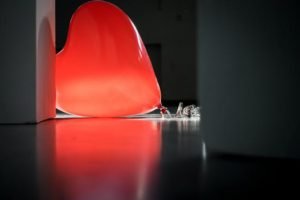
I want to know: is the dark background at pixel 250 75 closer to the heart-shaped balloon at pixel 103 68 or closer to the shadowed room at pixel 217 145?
the shadowed room at pixel 217 145

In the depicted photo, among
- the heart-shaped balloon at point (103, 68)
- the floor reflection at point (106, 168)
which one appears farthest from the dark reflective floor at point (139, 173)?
the heart-shaped balloon at point (103, 68)

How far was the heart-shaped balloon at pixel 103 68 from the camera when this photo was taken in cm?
268

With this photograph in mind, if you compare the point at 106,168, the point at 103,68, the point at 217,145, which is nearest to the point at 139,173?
the point at 106,168

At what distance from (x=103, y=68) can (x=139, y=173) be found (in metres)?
1.95

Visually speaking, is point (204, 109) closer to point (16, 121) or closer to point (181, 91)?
point (16, 121)

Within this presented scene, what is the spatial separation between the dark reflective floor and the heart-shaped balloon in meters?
1.45

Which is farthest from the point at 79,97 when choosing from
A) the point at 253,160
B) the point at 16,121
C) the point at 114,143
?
the point at 253,160

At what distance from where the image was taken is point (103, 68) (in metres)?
2.68

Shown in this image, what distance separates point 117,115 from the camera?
284 cm

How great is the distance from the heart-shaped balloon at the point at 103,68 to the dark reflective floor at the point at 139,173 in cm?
145

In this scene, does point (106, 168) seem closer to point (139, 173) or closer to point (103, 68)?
point (139, 173)

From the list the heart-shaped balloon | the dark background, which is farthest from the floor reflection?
the heart-shaped balloon

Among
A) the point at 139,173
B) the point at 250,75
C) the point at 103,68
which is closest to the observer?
the point at 139,173

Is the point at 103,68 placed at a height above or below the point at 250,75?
above
